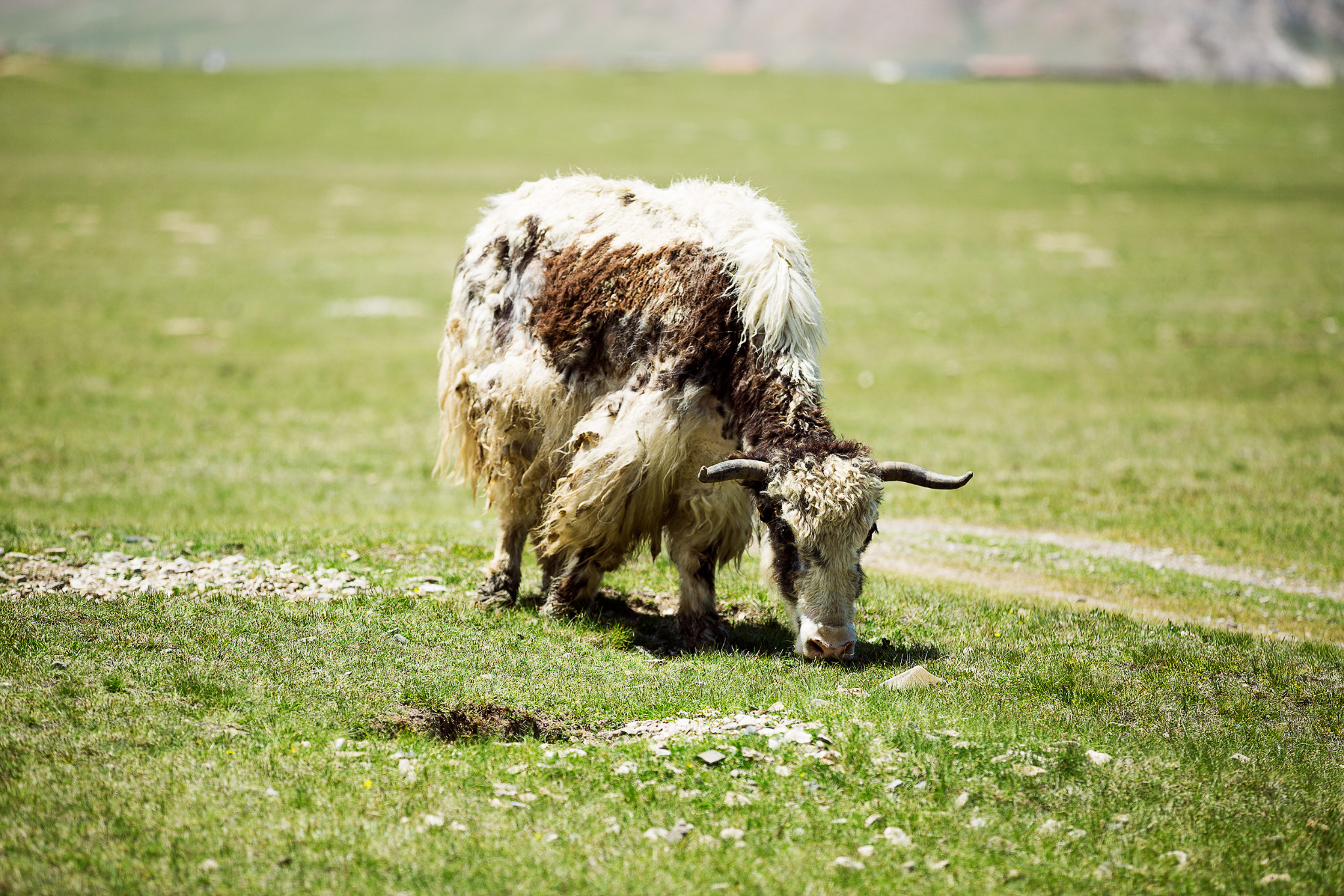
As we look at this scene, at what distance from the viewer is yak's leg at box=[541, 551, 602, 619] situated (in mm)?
9547

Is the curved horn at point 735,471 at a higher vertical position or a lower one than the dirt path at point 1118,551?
higher

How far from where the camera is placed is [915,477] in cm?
854

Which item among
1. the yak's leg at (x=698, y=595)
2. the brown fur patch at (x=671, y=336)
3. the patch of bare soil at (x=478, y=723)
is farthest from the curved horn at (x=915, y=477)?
the patch of bare soil at (x=478, y=723)

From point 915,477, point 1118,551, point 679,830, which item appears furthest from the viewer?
point 1118,551

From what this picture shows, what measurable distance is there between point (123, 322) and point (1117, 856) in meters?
24.2

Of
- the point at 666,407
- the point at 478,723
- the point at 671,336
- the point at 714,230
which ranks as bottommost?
the point at 478,723

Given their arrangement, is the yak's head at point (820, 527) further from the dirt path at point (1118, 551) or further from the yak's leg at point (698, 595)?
the dirt path at point (1118, 551)

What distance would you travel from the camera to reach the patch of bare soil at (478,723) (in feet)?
24.2

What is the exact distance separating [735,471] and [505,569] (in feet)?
9.18

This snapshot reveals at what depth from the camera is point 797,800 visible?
6.68 meters

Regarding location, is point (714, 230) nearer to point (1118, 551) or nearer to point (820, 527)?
point (820, 527)

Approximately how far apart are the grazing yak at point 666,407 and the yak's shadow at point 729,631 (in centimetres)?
21

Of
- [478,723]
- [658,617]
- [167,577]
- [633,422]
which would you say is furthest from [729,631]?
[167,577]

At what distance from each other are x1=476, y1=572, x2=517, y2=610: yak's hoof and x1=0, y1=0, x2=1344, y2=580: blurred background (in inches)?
154
